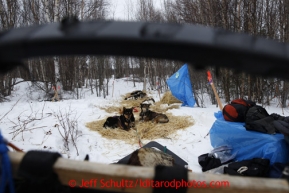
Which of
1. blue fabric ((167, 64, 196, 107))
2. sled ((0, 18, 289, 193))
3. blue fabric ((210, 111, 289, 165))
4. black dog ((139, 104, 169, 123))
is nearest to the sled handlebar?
sled ((0, 18, 289, 193))

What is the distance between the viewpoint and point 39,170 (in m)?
0.74

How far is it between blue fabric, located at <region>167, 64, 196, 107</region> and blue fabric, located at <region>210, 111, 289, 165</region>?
5155mm

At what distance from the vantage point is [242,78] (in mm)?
8203

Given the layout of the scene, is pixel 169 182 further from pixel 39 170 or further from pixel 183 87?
pixel 183 87

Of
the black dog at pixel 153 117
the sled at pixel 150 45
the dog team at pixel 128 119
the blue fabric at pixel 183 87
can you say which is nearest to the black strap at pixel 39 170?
the sled at pixel 150 45

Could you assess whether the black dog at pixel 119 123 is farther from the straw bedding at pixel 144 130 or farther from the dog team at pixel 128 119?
the straw bedding at pixel 144 130

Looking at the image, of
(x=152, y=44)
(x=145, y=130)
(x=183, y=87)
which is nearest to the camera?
(x=152, y=44)

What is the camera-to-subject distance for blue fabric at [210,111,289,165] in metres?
2.70

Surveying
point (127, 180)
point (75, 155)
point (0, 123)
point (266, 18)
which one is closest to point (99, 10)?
point (266, 18)

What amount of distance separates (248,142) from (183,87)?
584 centimetres

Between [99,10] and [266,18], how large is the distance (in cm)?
1378

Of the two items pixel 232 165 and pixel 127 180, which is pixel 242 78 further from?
pixel 127 180

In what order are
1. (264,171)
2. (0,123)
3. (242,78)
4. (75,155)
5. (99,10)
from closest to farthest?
(264,171) → (75,155) → (0,123) → (242,78) → (99,10)

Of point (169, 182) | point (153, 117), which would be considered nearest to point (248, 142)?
point (169, 182)
